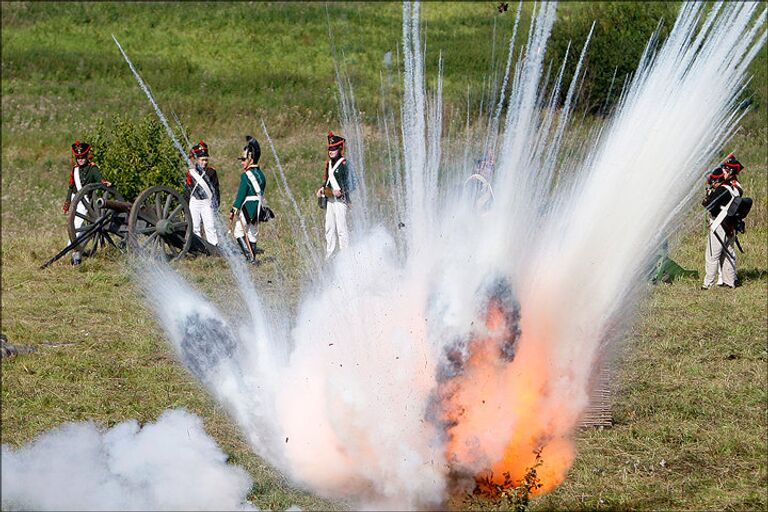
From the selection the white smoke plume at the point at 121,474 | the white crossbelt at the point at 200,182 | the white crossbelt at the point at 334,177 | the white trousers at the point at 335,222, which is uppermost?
the white smoke plume at the point at 121,474

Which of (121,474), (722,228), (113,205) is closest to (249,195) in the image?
(113,205)

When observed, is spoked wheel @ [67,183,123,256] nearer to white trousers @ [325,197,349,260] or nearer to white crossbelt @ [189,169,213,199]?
white crossbelt @ [189,169,213,199]

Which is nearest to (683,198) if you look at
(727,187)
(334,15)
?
(727,187)

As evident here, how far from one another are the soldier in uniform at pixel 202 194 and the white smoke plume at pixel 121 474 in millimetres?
10522

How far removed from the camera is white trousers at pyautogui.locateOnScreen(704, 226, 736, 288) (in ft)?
52.5

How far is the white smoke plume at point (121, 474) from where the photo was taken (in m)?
5.82

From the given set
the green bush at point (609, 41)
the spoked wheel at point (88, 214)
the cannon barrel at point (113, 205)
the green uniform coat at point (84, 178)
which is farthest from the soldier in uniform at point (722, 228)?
the green bush at point (609, 41)

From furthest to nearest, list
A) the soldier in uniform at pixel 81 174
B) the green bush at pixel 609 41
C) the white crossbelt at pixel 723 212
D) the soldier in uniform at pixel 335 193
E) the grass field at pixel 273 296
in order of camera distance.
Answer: the green bush at pixel 609 41 < the soldier in uniform at pixel 81 174 < the soldier in uniform at pixel 335 193 < the white crossbelt at pixel 723 212 < the grass field at pixel 273 296

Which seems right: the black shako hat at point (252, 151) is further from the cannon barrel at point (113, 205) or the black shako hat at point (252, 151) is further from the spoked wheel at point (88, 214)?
the spoked wheel at point (88, 214)

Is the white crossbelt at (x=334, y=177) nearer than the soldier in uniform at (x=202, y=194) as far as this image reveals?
Yes

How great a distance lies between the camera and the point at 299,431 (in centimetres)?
778

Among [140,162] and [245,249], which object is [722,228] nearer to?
A: [245,249]

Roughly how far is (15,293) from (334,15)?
120ft

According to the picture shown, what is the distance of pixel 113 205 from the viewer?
56.4ft
